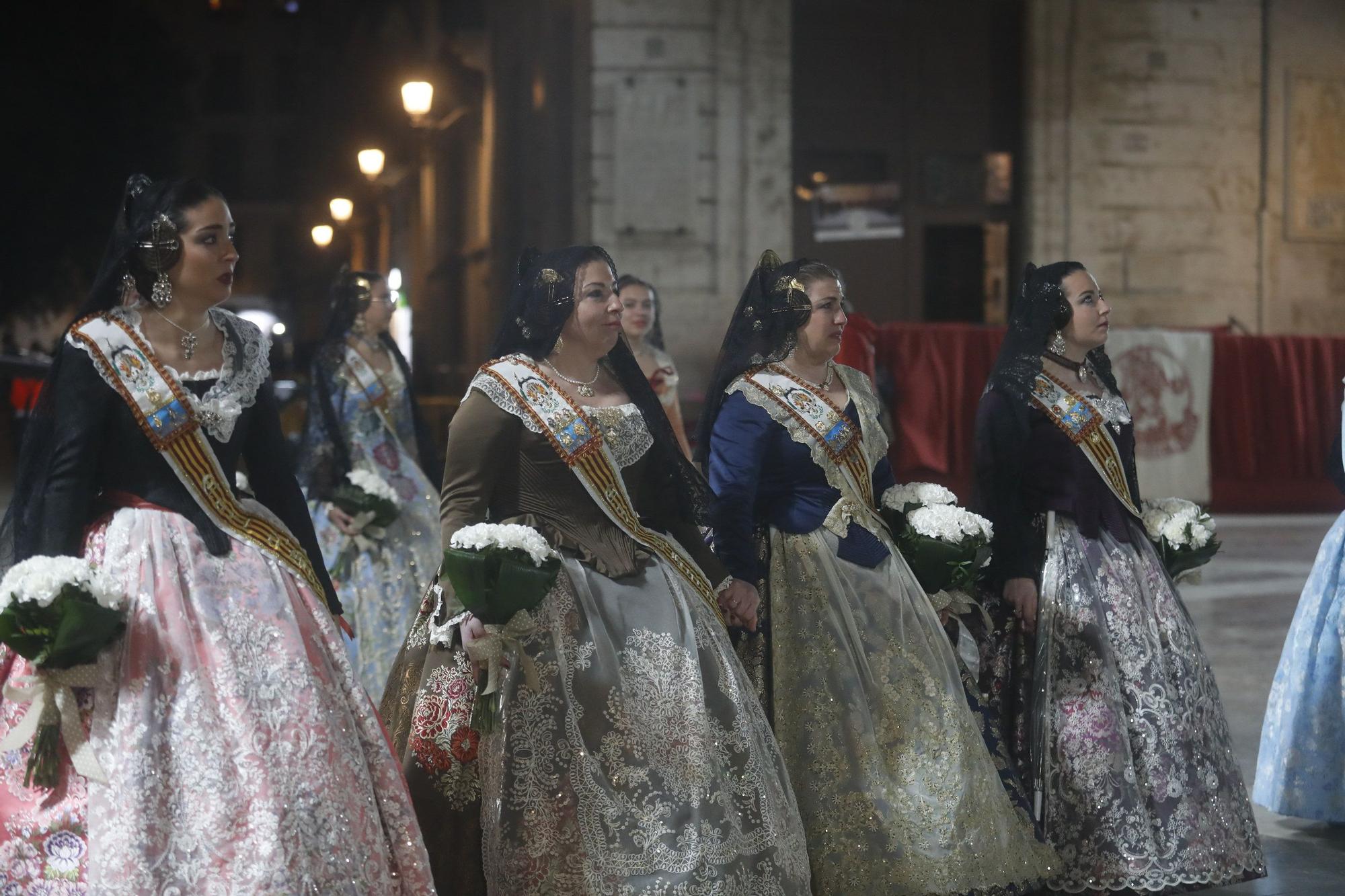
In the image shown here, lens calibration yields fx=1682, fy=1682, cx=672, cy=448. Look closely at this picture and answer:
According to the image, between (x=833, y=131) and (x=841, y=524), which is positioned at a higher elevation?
(x=833, y=131)

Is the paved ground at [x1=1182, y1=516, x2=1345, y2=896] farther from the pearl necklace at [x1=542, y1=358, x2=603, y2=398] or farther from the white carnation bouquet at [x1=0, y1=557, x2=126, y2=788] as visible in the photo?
the white carnation bouquet at [x1=0, y1=557, x2=126, y2=788]

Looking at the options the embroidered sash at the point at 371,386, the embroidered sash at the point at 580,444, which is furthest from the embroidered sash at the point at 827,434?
the embroidered sash at the point at 371,386

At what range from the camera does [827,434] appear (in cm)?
482

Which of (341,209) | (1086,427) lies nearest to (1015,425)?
(1086,427)

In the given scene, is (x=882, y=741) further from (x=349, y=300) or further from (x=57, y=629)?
(x=349, y=300)

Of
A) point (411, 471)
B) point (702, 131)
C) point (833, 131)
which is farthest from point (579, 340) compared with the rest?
point (833, 131)

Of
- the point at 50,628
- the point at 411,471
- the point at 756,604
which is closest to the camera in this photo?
the point at 50,628

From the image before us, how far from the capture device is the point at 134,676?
3412mm

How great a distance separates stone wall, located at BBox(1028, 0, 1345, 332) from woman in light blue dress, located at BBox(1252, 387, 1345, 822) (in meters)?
11.6

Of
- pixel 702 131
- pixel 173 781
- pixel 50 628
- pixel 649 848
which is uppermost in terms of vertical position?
pixel 702 131

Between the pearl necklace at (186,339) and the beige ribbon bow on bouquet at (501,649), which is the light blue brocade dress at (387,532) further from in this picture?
the pearl necklace at (186,339)

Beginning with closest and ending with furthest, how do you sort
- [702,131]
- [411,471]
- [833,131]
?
[411,471] < [702,131] < [833,131]

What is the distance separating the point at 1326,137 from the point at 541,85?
27.6 feet

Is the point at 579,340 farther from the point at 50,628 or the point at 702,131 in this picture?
the point at 702,131
